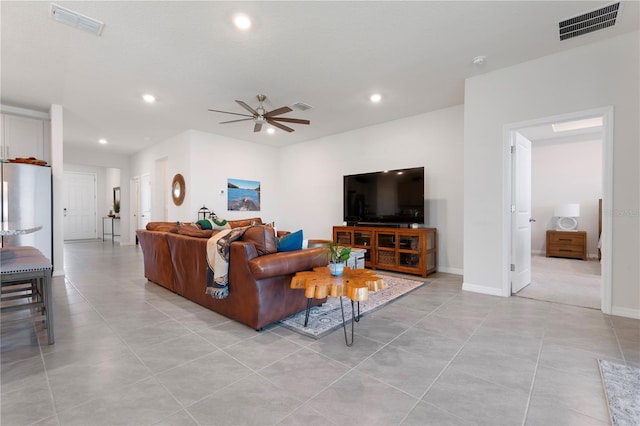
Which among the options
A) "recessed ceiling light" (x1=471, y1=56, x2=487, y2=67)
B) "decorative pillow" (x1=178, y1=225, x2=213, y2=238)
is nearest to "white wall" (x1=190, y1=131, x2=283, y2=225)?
"decorative pillow" (x1=178, y1=225, x2=213, y2=238)

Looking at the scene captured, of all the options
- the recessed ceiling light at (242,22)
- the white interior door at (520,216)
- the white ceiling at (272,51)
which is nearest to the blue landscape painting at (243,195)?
the white ceiling at (272,51)

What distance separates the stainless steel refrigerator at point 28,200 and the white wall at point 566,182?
9466 mm

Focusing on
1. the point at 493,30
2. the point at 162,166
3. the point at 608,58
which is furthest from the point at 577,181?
the point at 162,166

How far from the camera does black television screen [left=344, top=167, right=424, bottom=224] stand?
4645 mm

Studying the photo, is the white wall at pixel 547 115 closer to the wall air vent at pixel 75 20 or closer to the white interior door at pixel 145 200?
the wall air vent at pixel 75 20

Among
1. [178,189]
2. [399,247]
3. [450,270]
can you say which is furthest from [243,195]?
[450,270]

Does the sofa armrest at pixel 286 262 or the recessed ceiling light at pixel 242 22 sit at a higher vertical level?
the recessed ceiling light at pixel 242 22

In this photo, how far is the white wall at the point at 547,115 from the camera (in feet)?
8.87

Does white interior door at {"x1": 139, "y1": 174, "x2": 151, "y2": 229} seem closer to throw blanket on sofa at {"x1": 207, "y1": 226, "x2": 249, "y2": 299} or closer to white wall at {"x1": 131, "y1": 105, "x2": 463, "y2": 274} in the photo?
white wall at {"x1": 131, "y1": 105, "x2": 463, "y2": 274}

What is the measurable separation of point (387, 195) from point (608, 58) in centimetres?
301

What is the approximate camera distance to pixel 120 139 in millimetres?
6754

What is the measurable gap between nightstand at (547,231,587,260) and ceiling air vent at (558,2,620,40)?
477 centimetres

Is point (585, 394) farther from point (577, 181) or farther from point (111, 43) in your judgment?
point (577, 181)

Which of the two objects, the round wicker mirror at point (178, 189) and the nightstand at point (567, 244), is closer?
the nightstand at point (567, 244)
